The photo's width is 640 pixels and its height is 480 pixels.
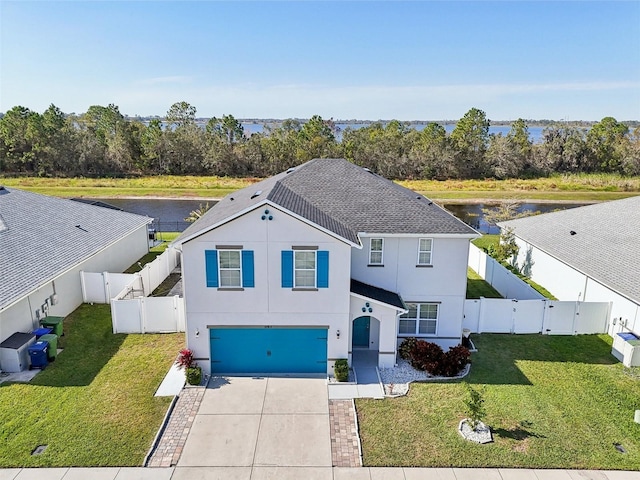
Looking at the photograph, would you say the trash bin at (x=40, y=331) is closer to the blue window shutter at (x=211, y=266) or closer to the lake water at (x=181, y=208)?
the blue window shutter at (x=211, y=266)

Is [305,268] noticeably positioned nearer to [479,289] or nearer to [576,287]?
[479,289]

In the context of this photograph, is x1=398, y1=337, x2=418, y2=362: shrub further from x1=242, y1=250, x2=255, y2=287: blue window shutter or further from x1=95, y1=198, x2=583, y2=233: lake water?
x1=95, y1=198, x2=583, y2=233: lake water

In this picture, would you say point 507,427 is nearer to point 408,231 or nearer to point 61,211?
point 408,231

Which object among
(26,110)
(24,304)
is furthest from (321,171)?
(26,110)

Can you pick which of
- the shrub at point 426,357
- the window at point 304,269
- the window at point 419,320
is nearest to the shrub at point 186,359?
the window at point 304,269

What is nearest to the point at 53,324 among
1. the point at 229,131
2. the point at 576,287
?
the point at 576,287

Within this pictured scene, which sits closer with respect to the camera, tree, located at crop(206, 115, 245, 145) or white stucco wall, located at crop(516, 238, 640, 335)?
white stucco wall, located at crop(516, 238, 640, 335)

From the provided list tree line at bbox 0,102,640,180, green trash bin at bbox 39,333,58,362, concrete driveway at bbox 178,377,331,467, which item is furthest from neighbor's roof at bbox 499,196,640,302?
tree line at bbox 0,102,640,180
